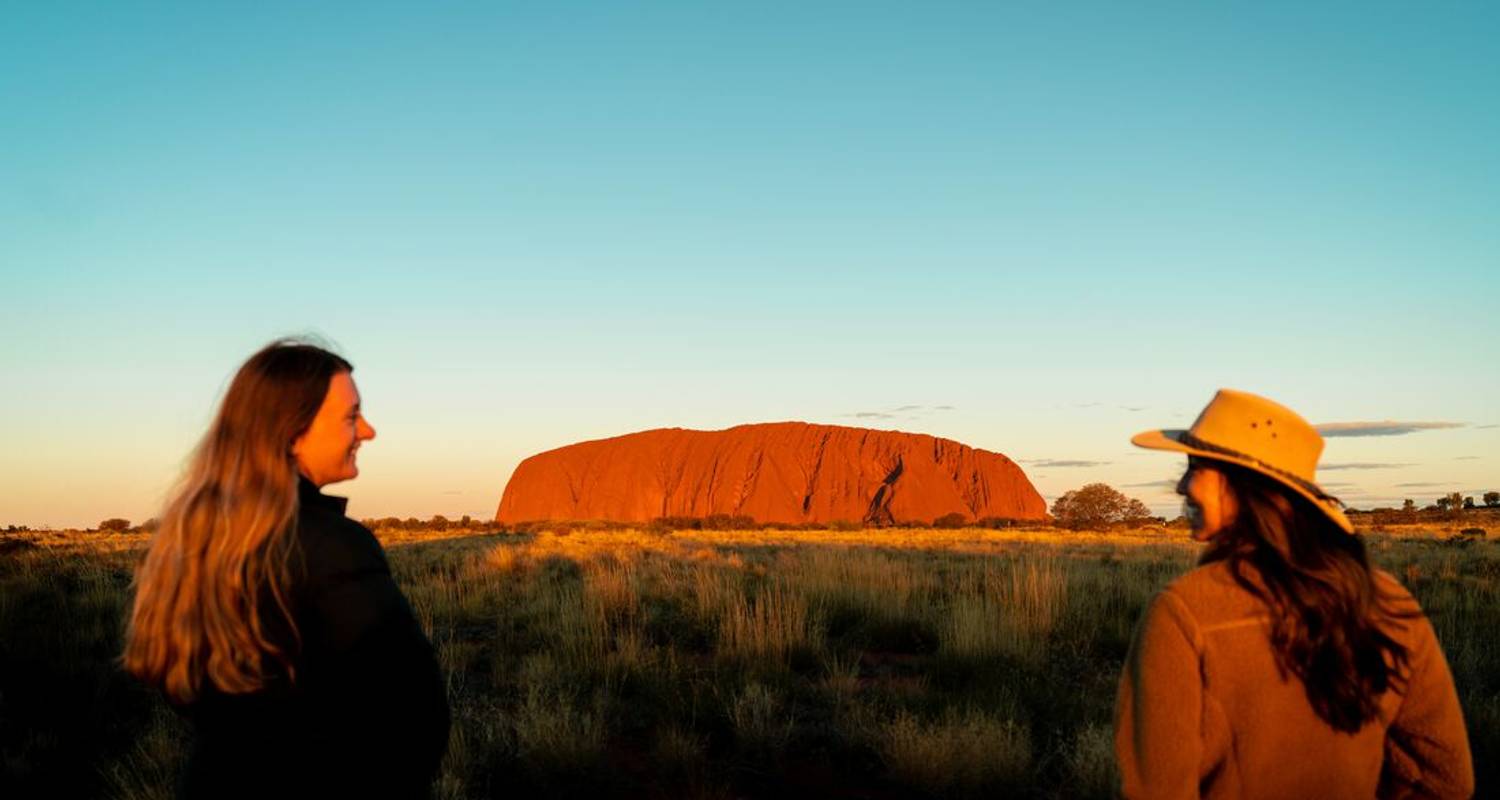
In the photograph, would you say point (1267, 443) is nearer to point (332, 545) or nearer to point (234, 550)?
point (332, 545)

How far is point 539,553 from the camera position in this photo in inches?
704

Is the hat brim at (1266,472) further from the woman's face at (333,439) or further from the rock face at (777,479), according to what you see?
the rock face at (777,479)

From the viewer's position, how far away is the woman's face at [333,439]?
2.10 metres

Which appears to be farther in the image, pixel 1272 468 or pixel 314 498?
pixel 314 498

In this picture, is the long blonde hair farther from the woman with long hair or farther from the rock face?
the rock face

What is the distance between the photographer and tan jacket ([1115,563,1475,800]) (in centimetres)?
185

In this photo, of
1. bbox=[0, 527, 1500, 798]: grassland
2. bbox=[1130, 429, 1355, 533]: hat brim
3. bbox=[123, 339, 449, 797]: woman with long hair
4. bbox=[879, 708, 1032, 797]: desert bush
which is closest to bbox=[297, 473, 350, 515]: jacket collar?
bbox=[123, 339, 449, 797]: woman with long hair

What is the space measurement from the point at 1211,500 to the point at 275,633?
1.97 metres

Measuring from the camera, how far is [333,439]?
215 cm

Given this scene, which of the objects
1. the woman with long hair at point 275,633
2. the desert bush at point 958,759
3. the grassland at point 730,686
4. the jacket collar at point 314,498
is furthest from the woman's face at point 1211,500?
the desert bush at point 958,759

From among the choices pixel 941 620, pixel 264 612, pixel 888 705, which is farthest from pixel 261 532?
pixel 941 620

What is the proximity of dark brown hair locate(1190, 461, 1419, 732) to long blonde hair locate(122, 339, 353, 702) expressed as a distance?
1915 mm

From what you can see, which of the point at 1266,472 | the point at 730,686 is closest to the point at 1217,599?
the point at 1266,472

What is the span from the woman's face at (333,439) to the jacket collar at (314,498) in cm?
4
